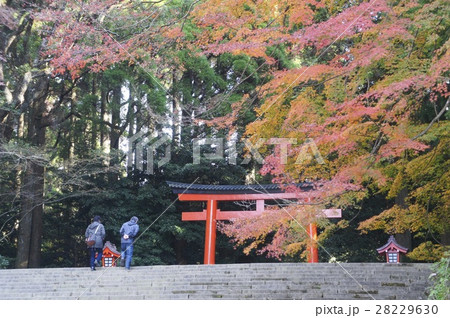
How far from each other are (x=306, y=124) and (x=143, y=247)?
9.72m

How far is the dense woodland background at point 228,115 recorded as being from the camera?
8.12 metres

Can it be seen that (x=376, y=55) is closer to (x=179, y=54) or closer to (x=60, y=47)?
(x=60, y=47)

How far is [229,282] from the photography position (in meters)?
8.77

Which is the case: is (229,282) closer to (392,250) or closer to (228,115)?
(392,250)

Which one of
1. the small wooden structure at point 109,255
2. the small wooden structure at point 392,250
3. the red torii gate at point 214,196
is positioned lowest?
the small wooden structure at point 109,255

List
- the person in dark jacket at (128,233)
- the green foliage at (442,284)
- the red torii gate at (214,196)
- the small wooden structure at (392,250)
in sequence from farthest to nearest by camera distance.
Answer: the red torii gate at (214,196)
the small wooden structure at (392,250)
the person in dark jacket at (128,233)
the green foliage at (442,284)

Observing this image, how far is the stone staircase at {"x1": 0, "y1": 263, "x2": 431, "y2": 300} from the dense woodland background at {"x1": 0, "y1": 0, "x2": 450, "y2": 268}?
1079 mm

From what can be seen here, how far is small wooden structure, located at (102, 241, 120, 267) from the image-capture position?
461 inches

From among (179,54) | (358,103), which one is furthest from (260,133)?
(179,54)

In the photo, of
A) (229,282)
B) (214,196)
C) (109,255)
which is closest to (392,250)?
(229,282)

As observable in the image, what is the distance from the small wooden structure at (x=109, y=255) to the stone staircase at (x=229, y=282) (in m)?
1.64

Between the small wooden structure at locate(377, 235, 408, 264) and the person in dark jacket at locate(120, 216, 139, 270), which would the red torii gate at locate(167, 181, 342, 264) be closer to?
the small wooden structure at locate(377, 235, 408, 264)

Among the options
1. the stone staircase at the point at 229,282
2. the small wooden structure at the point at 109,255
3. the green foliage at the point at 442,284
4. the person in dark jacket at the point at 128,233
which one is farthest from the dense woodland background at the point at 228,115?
the small wooden structure at the point at 109,255

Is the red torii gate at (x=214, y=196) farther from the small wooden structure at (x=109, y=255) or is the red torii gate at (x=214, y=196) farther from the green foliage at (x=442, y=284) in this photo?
the green foliage at (x=442, y=284)
